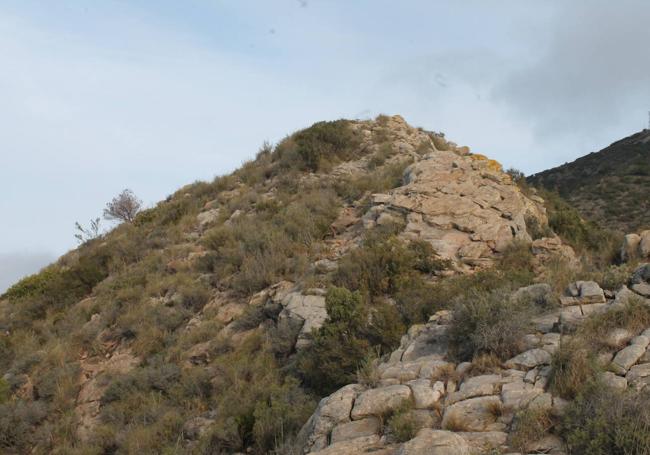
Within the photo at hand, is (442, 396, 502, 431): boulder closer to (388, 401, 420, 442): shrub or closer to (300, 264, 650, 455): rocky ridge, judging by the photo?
(300, 264, 650, 455): rocky ridge

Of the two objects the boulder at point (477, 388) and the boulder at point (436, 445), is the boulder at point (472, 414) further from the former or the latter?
the boulder at point (436, 445)

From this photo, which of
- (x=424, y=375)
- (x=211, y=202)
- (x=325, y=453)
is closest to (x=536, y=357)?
(x=424, y=375)

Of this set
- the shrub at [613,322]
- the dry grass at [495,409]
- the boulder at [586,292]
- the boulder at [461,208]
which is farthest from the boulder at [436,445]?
the boulder at [461,208]

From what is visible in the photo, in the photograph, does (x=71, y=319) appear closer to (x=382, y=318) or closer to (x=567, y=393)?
(x=382, y=318)

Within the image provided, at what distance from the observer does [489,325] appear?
6.42 meters

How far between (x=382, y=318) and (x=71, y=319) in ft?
27.1

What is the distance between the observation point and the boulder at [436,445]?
15.3ft

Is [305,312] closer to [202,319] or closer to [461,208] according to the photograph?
[202,319]

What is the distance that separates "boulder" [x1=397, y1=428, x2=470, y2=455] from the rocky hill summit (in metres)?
0.03

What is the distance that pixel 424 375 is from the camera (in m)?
6.21

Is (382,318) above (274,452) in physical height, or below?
above

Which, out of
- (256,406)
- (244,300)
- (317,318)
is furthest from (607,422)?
(244,300)

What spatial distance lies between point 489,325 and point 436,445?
80.2 inches

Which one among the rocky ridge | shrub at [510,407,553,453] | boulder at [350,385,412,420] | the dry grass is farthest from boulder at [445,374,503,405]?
shrub at [510,407,553,453]
